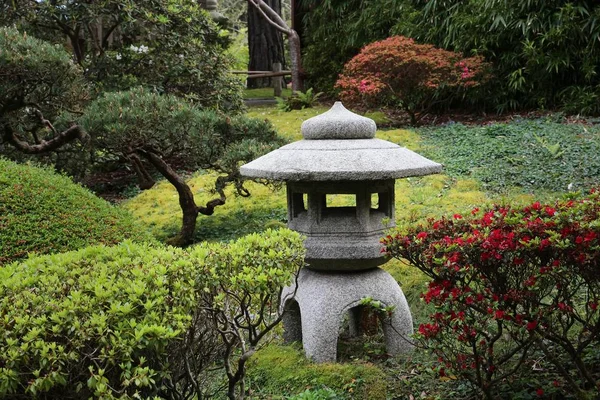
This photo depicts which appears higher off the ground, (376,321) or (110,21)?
(110,21)

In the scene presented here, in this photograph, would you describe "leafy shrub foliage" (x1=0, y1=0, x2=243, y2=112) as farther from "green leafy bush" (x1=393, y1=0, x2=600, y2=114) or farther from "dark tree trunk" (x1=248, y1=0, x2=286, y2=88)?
"dark tree trunk" (x1=248, y1=0, x2=286, y2=88)

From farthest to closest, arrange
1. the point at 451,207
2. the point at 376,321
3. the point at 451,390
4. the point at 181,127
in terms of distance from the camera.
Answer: the point at 451,207 < the point at 181,127 < the point at 376,321 < the point at 451,390

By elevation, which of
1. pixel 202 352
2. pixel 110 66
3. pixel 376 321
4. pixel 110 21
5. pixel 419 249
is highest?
pixel 110 21

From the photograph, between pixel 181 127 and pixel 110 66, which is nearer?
pixel 181 127

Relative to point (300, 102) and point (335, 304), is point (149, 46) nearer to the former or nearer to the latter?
point (335, 304)

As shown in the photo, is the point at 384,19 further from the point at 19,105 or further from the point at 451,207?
the point at 19,105

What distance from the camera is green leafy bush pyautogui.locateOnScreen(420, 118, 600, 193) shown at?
25.8ft

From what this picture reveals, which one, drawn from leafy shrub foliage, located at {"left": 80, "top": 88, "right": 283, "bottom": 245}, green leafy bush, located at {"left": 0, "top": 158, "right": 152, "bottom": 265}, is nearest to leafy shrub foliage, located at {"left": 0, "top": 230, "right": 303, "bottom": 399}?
green leafy bush, located at {"left": 0, "top": 158, "right": 152, "bottom": 265}

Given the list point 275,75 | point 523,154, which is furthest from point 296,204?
point 275,75

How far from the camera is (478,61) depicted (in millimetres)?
11648

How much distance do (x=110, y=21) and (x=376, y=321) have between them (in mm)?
5931

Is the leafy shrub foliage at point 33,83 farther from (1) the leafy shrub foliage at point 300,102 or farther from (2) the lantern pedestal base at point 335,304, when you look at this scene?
(1) the leafy shrub foliage at point 300,102

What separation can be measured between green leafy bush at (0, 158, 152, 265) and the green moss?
1.41m

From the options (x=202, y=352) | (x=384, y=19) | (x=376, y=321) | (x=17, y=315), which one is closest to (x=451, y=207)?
(x=376, y=321)
